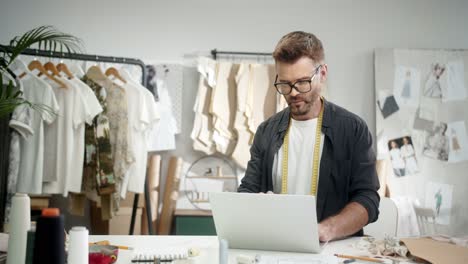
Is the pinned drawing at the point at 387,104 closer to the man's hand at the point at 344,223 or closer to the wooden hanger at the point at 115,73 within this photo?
the wooden hanger at the point at 115,73

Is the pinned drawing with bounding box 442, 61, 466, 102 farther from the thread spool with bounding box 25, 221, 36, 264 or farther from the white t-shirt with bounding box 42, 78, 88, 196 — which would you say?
the thread spool with bounding box 25, 221, 36, 264

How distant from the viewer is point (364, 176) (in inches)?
68.9

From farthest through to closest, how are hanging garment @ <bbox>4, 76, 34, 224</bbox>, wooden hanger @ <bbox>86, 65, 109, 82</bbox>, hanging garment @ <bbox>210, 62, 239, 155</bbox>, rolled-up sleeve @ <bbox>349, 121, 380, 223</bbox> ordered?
hanging garment @ <bbox>210, 62, 239, 155</bbox> < wooden hanger @ <bbox>86, 65, 109, 82</bbox> < hanging garment @ <bbox>4, 76, 34, 224</bbox> < rolled-up sleeve @ <bbox>349, 121, 380, 223</bbox>

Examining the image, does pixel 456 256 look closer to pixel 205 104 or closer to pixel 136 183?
pixel 136 183

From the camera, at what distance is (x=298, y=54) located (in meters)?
1.72

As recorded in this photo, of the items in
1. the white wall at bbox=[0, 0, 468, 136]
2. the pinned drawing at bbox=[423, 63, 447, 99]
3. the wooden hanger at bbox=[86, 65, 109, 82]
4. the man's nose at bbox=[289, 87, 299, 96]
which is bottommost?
the man's nose at bbox=[289, 87, 299, 96]

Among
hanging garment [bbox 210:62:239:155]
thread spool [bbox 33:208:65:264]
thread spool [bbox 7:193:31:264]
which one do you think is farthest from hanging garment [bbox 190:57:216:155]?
thread spool [bbox 33:208:65:264]

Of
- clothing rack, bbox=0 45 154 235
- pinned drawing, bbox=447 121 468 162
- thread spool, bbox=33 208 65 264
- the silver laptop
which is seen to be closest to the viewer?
thread spool, bbox=33 208 65 264

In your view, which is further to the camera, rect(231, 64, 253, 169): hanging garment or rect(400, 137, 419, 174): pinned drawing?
rect(400, 137, 419, 174): pinned drawing

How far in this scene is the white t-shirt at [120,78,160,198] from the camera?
3092mm

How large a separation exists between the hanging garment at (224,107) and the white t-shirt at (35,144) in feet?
4.14

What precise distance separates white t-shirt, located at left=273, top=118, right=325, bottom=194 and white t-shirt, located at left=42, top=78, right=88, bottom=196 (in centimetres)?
156

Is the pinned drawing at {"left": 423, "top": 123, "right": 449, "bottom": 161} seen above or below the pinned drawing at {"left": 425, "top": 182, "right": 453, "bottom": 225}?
above

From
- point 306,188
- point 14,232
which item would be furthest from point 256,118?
point 14,232
